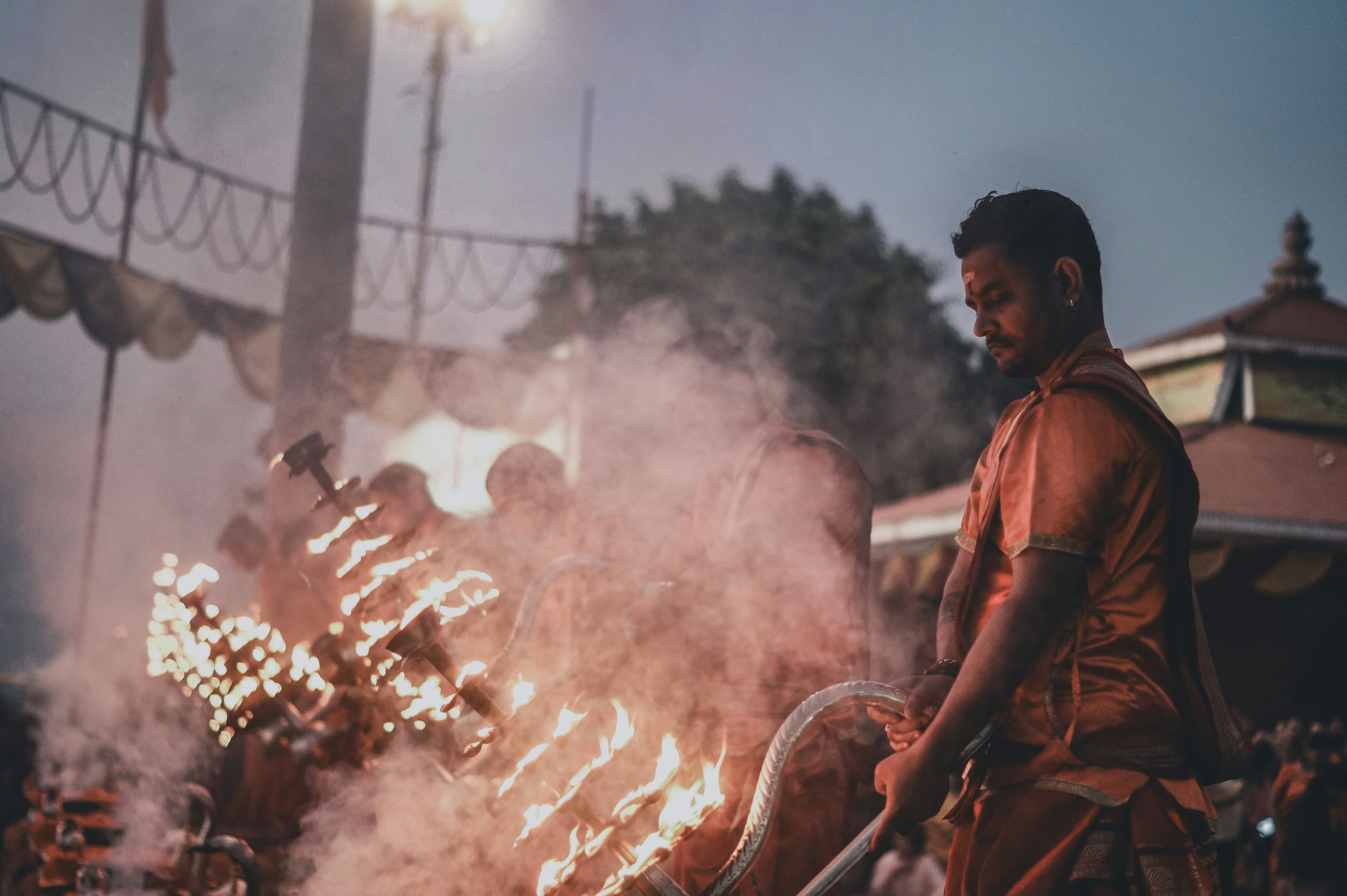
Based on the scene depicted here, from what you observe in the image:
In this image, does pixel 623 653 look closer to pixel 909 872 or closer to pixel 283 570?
pixel 283 570

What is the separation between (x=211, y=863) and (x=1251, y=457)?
7400 mm

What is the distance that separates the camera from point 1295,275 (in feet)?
32.2

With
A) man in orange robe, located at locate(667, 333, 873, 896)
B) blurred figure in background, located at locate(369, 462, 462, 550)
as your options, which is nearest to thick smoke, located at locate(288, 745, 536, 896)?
man in orange robe, located at locate(667, 333, 873, 896)

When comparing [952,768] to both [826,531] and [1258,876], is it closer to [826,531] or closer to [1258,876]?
[826,531]

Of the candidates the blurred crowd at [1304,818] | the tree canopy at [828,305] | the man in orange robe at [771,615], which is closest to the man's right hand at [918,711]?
the man in orange robe at [771,615]

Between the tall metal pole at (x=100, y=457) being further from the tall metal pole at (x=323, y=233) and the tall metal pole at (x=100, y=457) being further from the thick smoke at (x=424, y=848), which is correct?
the thick smoke at (x=424, y=848)

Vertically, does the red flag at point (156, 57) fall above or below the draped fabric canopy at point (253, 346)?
above

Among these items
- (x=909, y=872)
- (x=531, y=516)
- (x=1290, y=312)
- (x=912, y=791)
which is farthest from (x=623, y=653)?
(x=1290, y=312)

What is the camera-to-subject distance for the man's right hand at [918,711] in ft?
5.95

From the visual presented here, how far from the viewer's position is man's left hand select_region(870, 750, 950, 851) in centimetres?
166

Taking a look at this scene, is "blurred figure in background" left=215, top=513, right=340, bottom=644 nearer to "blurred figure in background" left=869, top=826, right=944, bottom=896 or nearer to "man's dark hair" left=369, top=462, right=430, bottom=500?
"man's dark hair" left=369, top=462, right=430, bottom=500

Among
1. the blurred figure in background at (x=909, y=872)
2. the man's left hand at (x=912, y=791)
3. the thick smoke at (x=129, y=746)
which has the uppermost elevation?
the man's left hand at (x=912, y=791)

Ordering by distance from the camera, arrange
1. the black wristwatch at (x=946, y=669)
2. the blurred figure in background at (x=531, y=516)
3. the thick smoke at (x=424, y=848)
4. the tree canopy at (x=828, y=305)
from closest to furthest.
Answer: the black wristwatch at (x=946, y=669) → the thick smoke at (x=424, y=848) → the blurred figure in background at (x=531, y=516) → the tree canopy at (x=828, y=305)

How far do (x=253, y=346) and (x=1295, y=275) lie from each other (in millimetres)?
10434
